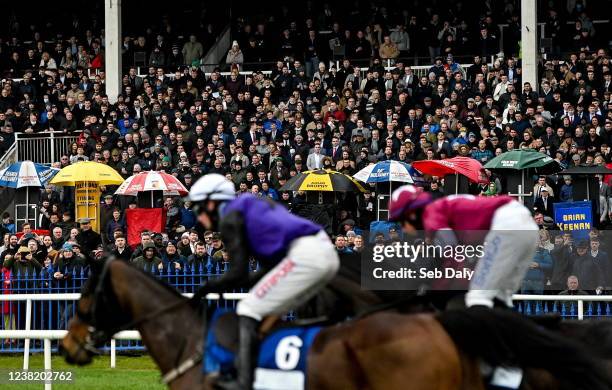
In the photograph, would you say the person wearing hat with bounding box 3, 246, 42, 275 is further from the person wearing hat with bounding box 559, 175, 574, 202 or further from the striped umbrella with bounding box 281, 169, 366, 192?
the person wearing hat with bounding box 559, 175, 574, 202

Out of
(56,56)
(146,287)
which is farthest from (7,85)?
(146,287)

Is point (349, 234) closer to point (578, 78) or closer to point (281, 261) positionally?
point (578, 78)

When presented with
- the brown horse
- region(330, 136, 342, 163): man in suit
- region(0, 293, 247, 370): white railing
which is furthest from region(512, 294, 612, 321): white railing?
→ region(330, 136, 342, 163): man in suit

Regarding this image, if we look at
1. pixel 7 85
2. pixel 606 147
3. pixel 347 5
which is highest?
pixel 347 5

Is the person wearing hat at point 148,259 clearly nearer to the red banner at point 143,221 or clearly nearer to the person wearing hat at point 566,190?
the red banner at point 143,221

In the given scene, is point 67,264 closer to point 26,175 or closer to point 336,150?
point 336,150

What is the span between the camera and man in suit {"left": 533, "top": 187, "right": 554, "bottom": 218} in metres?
18.6

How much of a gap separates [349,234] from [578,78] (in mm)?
7306

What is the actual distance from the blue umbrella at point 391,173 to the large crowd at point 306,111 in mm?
349

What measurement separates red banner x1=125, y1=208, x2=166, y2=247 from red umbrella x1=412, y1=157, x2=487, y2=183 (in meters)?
4.27

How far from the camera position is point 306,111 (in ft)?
80.8

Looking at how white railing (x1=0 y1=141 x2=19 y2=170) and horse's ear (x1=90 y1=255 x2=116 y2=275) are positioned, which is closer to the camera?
horse's ear (x1=90 y1=255 x2=116 y2=275)

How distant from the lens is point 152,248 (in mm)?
17531

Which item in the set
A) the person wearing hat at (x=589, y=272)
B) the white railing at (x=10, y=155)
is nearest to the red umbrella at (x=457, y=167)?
the person wearing hat at (x=589, y=272)
